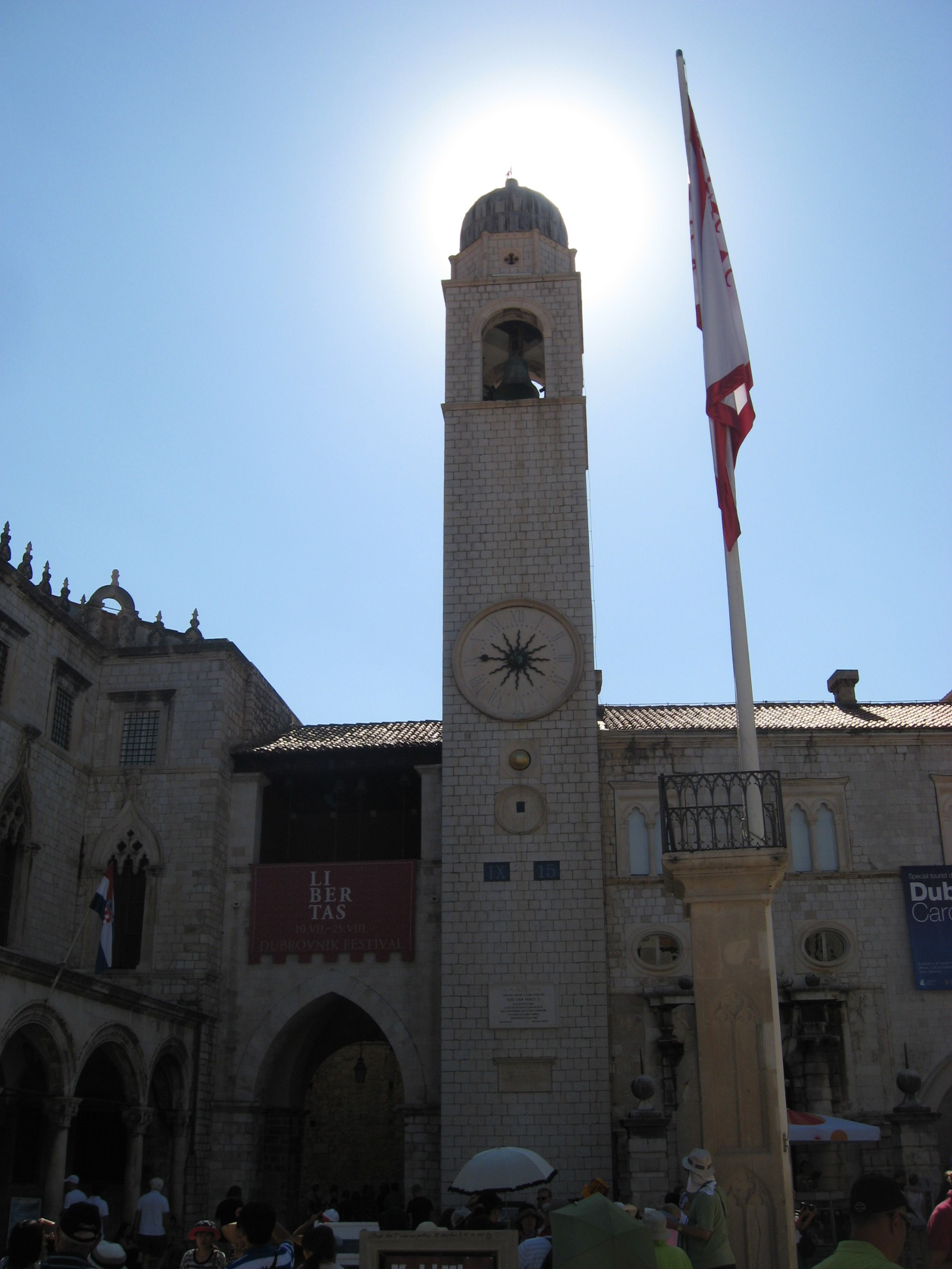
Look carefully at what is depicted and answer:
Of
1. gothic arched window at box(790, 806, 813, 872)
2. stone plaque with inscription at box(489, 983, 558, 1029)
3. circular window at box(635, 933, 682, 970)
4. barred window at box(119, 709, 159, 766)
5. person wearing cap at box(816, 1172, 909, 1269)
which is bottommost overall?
person wearing cap at box(816, 1172, 909, 1269)

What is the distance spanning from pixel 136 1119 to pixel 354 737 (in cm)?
895

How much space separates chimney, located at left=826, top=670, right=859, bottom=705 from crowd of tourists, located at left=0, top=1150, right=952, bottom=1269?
1733cm

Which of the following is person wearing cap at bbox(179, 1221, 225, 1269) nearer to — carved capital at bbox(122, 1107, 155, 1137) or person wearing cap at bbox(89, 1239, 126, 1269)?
→ person wearing cap at bbox(89, 1239, 126, 1269)

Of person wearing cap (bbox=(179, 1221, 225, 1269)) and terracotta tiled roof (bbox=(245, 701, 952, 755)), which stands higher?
terracotta tiled roof (bbox=(245, 701, 952, 755))

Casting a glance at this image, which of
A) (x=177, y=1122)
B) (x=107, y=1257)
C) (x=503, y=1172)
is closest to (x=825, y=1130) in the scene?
(x=503, y=1172)

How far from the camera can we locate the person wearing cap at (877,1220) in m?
4.66

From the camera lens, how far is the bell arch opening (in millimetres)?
26922

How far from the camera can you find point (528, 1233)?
10.6 m

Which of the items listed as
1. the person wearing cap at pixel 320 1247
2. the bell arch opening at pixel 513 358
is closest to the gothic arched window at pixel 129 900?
the bell arch opening at pixel 513 358

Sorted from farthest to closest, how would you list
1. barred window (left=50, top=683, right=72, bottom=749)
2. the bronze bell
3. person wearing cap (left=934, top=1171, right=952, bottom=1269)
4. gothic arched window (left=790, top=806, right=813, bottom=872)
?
1. the bronze bell
2. barred window (left=50, top=683, right=72, bottom=749)
3. gothic arched window (left=790, top=806, right=813, bottom=872)
4. person wearing cap (left=934, top=1171, right=952, bottom=1269)

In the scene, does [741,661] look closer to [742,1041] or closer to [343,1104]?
[742,1041]

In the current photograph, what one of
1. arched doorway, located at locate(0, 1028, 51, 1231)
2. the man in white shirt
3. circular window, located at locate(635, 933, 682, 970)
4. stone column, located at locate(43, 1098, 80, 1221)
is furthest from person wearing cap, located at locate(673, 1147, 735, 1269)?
circular window, located at locate(635, 933, 682, 970)

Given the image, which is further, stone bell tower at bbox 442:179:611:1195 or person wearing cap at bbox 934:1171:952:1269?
stone bell tower at bbox 442:179:611:1195

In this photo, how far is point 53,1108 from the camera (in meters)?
17.3
